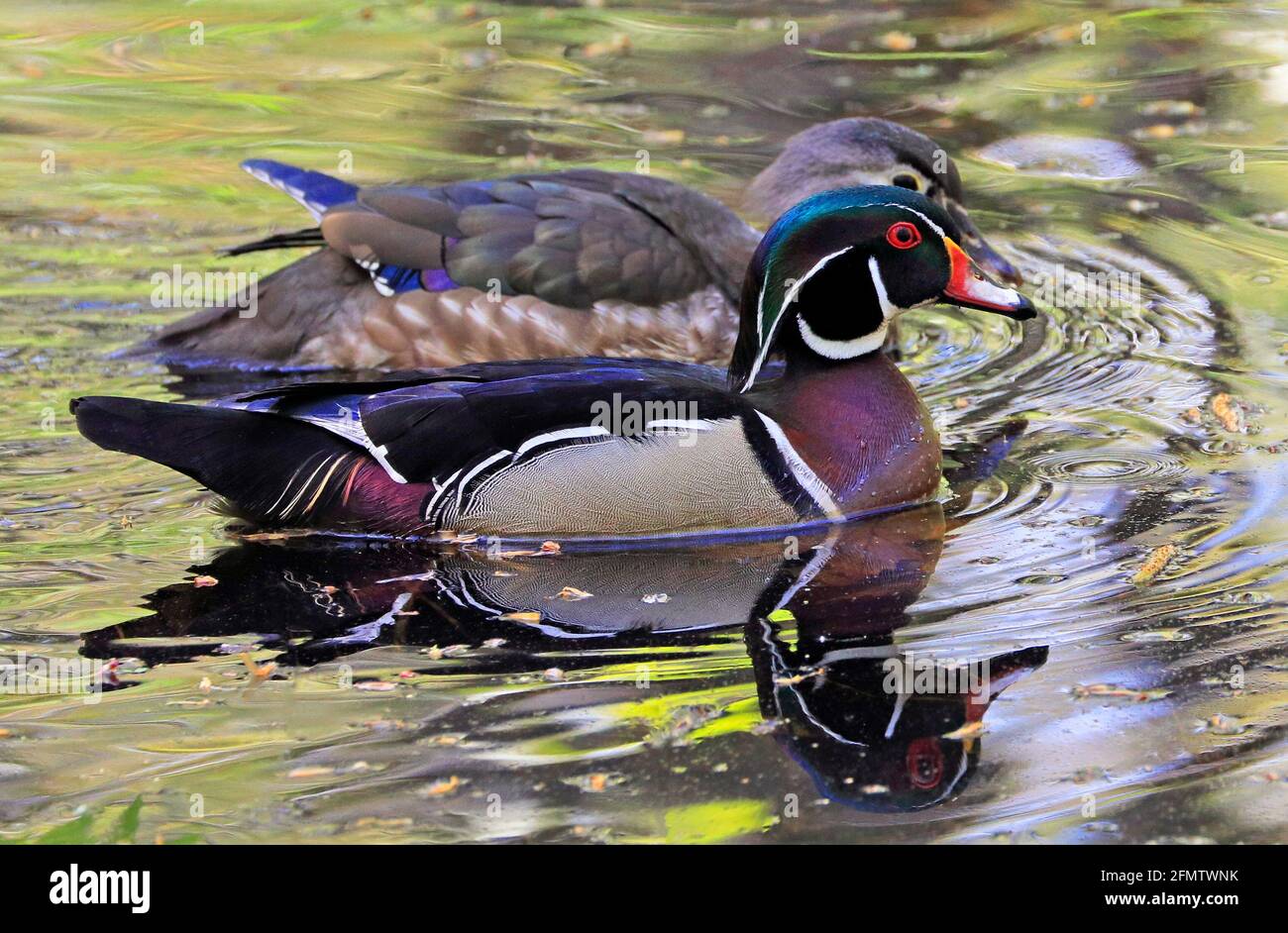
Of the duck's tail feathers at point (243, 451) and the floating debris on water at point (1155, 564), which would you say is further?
the duck's tail feathers at point (243, 451)

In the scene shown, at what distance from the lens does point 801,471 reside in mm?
6734

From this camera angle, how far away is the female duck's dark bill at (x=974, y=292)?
6.93 metres

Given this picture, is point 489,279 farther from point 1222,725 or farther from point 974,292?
point 1222,725

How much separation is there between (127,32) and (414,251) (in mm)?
5912

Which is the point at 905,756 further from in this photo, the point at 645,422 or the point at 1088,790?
the point at 645,422

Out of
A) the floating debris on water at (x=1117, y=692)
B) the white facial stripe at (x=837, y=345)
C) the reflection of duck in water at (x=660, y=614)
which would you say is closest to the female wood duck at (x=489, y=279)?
the white facial stripe at (x=837, y=345)

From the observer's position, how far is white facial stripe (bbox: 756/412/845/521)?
6727 mm

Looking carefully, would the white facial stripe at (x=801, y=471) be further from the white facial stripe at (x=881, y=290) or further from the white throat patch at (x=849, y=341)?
the white facial stripe at (x=881, y=290)

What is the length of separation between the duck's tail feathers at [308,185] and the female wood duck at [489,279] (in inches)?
0.4

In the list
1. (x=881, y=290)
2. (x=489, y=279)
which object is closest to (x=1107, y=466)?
(x=881, y=290)

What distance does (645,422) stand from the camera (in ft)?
21.6

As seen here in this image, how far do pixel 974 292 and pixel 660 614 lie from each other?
200 centimetres

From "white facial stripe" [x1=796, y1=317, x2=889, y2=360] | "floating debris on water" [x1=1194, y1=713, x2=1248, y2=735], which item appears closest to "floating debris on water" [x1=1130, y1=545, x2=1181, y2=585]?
"floating debris on water" [x1=1194, y1=713, x2=1248, y2=735]

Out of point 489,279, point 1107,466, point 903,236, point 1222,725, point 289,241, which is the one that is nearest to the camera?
point 1222,725
